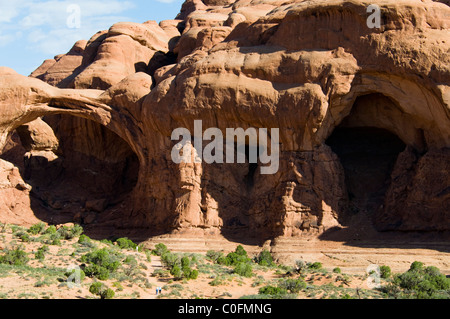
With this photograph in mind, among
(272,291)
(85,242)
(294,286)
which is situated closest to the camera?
(272,291)

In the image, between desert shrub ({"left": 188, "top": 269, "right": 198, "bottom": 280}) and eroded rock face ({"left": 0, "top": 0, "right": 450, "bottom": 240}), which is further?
eroded rock face ({"left": 0, "top": 0, "right": 450, "bottom": 240})

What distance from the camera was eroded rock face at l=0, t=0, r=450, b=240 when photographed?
26.7 meters

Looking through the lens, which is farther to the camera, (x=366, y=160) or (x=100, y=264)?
(x=366, y=160)

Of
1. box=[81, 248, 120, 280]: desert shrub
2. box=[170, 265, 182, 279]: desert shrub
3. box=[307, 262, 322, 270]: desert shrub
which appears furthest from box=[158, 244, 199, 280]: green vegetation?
box=[307, 262, 322, 270]: desert shrub

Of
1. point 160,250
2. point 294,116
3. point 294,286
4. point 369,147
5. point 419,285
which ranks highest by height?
point 294,116

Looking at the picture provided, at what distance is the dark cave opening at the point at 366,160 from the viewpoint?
28.8 meters

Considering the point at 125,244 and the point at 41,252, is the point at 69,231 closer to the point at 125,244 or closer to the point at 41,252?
the point at 125,244

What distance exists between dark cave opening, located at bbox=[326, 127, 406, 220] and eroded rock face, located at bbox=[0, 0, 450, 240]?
0.21 feet

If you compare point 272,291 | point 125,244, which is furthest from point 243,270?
point 125,244

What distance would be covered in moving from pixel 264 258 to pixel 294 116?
6.25 meters

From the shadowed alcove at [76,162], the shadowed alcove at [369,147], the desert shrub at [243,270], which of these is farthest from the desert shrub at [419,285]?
the shadowed alcove at [76,162]

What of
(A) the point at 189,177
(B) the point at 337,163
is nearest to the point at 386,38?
(B) the point at 337,163

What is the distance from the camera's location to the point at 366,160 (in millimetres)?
30328

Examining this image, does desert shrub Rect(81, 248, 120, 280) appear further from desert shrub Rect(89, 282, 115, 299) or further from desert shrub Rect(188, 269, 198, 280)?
desert shrub Rect(188, 269, 198, 280)
